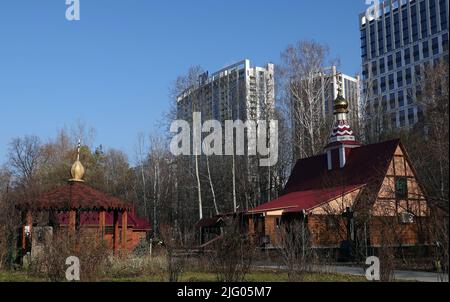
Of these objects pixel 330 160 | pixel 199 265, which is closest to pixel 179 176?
pixel 330 160

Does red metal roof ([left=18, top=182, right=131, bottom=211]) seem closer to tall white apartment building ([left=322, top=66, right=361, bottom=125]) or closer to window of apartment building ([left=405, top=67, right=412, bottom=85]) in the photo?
tall white apartment building ([left=322, top=66, right=361, bottom=125])

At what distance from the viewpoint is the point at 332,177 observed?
30.9 metres

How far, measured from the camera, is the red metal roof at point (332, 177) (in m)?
27.5

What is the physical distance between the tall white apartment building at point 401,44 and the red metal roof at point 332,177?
47.7 m

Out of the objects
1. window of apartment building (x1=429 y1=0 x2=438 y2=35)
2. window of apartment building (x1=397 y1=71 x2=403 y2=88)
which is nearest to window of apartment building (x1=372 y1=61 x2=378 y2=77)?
window of apartment building (x1=397 y1=71 x2=403 y2=88)

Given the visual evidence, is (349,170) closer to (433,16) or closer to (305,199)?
(305,199)

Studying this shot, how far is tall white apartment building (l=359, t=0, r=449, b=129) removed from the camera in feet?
267

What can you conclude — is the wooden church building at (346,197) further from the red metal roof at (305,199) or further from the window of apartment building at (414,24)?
the window of apartment building at (414,24)

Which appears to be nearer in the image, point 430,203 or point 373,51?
point 430,203

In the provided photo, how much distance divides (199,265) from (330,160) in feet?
57.3

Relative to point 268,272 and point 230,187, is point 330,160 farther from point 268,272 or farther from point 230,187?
point 268,272

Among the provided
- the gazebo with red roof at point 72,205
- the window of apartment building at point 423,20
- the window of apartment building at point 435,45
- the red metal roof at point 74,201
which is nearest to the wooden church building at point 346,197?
the gazebo with red roof at point 72,205
